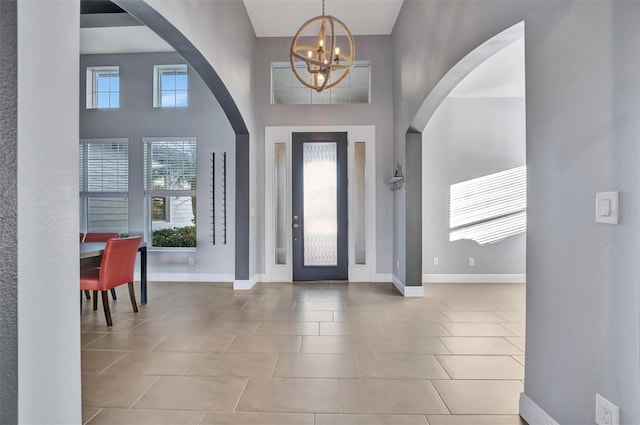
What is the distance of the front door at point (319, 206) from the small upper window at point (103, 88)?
312cm

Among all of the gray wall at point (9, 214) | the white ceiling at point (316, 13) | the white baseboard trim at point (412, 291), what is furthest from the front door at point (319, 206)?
the gray wall at point (9, 214)

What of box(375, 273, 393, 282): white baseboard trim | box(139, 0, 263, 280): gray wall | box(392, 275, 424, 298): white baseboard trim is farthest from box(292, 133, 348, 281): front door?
box(392, 275, 424, 298): white baseboard trim

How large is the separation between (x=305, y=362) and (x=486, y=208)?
4260mm

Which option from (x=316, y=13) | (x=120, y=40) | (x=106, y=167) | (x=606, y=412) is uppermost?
(x=316, y=13)

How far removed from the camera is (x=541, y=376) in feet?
5.71

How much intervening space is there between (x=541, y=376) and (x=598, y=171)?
1.06 meters

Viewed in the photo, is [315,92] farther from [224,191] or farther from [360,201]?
[224,191]

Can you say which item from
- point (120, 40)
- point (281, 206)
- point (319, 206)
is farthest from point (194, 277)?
point (120, 40)

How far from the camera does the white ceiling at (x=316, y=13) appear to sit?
4.58 m

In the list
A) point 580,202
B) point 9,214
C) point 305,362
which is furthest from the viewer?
point 305,362

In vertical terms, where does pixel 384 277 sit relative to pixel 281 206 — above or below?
below

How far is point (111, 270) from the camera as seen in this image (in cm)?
341

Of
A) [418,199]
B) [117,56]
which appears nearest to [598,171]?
[418,199]

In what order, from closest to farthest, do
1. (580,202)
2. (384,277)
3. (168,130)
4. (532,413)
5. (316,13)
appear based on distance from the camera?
1. (580,202)
2. (532,413)
3. (316,13)
4. (384,277)
5. (168,130)
